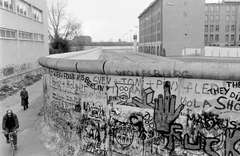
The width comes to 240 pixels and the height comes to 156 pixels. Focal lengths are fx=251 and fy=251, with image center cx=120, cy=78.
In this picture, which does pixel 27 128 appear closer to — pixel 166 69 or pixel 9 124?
pixel 9 124

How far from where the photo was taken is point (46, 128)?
991cm

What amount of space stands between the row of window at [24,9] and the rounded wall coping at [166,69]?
695 inches

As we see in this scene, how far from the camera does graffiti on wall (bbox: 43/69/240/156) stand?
5559mm

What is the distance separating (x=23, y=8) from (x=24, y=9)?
393 millimetres

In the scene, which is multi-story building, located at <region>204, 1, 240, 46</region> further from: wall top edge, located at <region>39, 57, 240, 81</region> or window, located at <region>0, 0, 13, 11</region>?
wall top edge, located at <region>39, 57, 240, 81</region>

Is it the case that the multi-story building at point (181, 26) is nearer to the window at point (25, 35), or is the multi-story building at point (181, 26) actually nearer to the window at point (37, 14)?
the window at point (37, 14)

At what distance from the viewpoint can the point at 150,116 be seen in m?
6.28

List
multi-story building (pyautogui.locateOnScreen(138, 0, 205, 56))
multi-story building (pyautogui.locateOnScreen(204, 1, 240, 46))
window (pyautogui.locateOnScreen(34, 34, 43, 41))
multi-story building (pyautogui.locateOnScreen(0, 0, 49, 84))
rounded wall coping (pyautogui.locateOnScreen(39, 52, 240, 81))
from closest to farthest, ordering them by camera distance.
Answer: rounded wall coping (pyautogui.locateOnScreen(39, 52, 240, 81))
multi-story building (pyautogui.locateOnScreen(0, 0, 49, 84))
window (pyautogui.locateOnScreen(34, 34, 43, 41))
multi-story building (pyautogui.locateOnScreen(138, 0, 205, 56))
multi-story building (pyautogui.locateOnScreen(204, 1, 240, 46))

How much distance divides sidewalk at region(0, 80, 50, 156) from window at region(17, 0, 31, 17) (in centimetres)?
1119

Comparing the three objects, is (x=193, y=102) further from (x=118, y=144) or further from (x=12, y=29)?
(x=12, y=29)

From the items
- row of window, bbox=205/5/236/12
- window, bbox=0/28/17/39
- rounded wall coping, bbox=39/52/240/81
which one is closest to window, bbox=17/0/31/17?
window, bbox=0/28/17/39

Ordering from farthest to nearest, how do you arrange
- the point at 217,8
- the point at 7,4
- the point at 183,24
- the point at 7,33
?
the point at 217,8 → the point at 183,24 → the point at 7,4 → the point at 7,33

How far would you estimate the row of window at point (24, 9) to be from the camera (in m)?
22.3

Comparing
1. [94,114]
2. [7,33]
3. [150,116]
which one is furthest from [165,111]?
[7,33]
